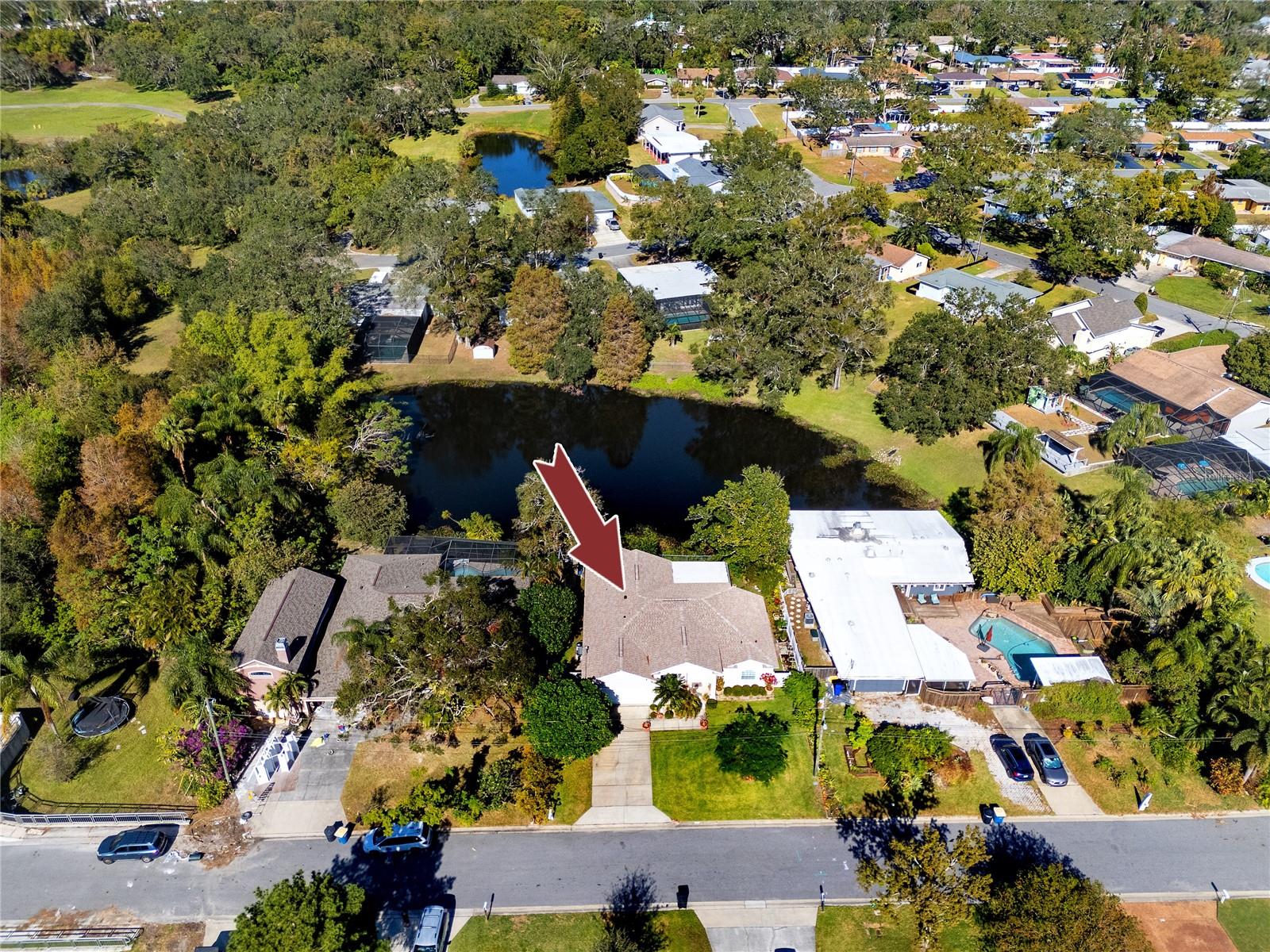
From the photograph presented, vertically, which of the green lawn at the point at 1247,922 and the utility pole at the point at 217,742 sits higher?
the utility pole at the point at 217,742

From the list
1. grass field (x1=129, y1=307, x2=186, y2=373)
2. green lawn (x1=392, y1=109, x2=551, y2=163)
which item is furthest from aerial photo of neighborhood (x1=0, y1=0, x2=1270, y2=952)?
green lawn (x1=392, y1=109, x2=551, y2=163)

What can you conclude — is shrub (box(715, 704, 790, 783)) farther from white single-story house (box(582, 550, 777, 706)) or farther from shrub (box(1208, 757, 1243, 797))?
shrub (box(1208, 757, 1243, 797))

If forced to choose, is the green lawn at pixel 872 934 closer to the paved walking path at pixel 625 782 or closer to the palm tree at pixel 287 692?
the paved walking path at pixel 625 782

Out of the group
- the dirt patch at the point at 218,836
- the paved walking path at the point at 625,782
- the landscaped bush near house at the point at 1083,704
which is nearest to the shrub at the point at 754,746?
the paved walking path at the point at 625,782

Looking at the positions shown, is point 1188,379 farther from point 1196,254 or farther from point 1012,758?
point 1012,758

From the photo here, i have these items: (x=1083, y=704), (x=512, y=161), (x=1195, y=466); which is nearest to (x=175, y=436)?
(x=1083, y=704)

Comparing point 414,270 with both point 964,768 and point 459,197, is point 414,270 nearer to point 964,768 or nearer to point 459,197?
point 459,197
